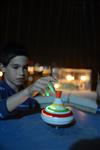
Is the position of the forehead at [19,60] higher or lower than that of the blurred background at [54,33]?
lower

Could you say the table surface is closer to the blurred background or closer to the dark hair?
the dark hair

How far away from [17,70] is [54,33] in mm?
2134

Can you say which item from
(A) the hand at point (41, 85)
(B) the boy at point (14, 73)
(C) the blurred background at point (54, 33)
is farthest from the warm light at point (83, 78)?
(A) the hand at point (41, 85)

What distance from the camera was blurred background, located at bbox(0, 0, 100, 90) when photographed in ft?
9.31

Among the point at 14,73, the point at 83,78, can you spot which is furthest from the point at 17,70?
the point at 83,78

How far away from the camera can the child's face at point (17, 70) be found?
2.72ft

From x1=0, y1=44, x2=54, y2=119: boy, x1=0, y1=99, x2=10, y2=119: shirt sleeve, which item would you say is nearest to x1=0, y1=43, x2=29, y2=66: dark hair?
x1=0, y1=44, x2=54, y2=119: boy

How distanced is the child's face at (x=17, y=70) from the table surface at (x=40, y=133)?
17cm

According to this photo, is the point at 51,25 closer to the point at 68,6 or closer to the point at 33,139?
the point at 68,6

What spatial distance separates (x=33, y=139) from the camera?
555 mm

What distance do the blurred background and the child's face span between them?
6.45 feet

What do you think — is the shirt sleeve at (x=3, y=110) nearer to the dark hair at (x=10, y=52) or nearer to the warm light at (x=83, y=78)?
the dark hair at (x=10, y=52)

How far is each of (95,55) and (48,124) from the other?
2342 millimetres

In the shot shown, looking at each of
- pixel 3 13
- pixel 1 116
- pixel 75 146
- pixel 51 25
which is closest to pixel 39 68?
pixel 51 25
